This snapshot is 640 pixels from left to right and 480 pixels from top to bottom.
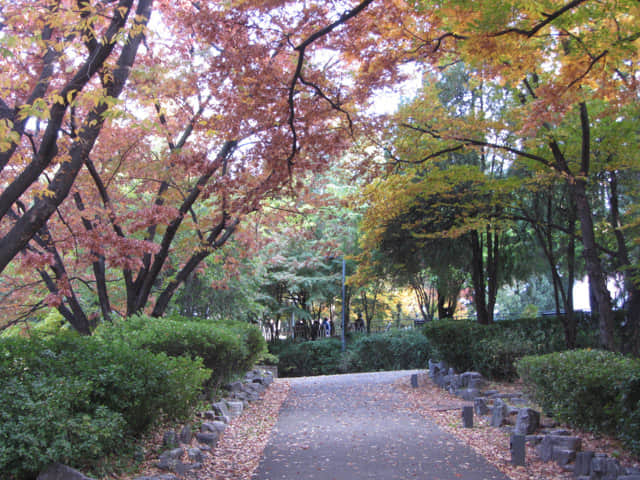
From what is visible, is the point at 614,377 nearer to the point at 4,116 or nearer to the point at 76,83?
the point at 76,83

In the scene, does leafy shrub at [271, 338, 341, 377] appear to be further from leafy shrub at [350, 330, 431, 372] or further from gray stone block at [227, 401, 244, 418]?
gray stone block at [227, 401, 244, 418]

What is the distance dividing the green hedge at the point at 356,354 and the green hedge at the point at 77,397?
1478 cm

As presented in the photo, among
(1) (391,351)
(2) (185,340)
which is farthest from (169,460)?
(1) (391,351)

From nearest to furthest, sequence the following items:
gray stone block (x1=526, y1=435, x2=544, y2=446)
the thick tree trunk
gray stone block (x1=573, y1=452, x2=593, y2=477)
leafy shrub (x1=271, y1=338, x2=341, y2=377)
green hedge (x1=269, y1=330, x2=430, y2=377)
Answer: gray stone block (x1=573, y1=452, x2=593, y2=477) → gray stone block (x1=526, y1=435, x2=544, y2=446) → the thick tree trunk → green hedge (x1=269, y1=330, x2=430, y2=377) → leafy shrub (x1=271, y1=338, x2=341, y2=377)

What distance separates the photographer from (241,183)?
9.12 metres

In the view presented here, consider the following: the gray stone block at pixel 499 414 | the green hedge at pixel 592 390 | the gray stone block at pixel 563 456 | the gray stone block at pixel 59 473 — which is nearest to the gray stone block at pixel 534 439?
the green hedge at pixel 592 390

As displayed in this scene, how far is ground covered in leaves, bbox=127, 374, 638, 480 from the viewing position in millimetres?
5188

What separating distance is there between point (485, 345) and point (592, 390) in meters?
5.22

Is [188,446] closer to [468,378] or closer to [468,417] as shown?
[468,417]

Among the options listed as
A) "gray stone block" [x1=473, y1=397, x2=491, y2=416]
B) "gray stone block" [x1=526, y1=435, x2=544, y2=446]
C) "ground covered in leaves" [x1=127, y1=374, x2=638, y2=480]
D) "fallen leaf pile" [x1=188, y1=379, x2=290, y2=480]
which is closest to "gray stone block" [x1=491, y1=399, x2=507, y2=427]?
"ground covered in leaves" [x1=127, y1=374, x2=638, y2=480]

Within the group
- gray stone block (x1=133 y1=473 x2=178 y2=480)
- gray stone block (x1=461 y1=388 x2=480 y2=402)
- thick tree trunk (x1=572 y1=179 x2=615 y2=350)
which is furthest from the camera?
gray stone block (x1=461 y1=388 x2=480 y2=402)

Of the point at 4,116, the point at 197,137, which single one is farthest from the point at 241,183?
the point at 4,116

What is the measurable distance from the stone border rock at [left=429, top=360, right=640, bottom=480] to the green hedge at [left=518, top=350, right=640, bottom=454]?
25cm

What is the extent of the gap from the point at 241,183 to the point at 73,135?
282 cm
